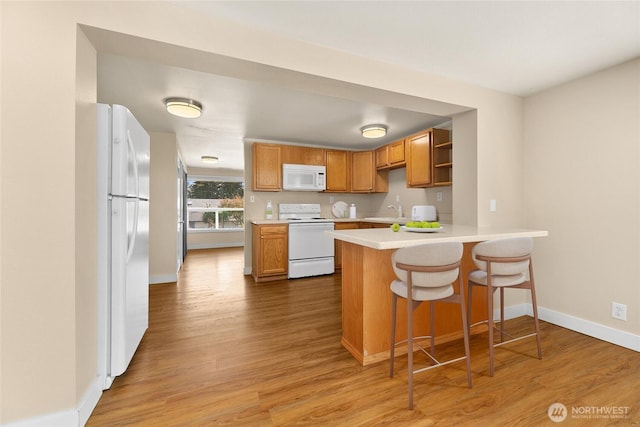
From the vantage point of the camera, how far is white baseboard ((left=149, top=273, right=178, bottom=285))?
157 inches

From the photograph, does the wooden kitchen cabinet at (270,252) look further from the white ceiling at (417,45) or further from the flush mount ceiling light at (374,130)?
the flush mount ceiling light at (374,130)

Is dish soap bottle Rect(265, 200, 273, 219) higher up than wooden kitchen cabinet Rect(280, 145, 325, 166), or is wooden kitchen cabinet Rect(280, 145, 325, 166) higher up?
wooden kitchen cabinet Rect(280, 145, 325, 166)

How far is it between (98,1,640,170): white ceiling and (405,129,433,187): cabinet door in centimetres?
74

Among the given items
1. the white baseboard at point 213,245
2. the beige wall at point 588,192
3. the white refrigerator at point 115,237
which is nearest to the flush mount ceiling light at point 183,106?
the white refrigerator at point 115,237

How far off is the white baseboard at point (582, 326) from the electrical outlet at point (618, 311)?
107 millimetres

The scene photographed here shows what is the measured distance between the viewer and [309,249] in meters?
4.36

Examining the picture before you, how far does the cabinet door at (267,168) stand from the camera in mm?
4453

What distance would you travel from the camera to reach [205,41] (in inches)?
63.9

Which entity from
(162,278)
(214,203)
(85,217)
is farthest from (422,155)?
(214,203)

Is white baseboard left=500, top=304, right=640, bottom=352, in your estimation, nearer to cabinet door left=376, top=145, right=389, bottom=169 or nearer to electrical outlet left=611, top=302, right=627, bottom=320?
electrical outlet left=611, top=302, right=627, bottom=320

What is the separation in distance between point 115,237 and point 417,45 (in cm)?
236

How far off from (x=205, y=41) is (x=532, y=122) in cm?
305

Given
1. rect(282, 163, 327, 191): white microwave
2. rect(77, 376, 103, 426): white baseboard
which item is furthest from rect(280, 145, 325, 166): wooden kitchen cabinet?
rect(77, 376, 103, 426): white baseboard

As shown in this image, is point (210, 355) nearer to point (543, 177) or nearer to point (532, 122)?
point (543, 177)
